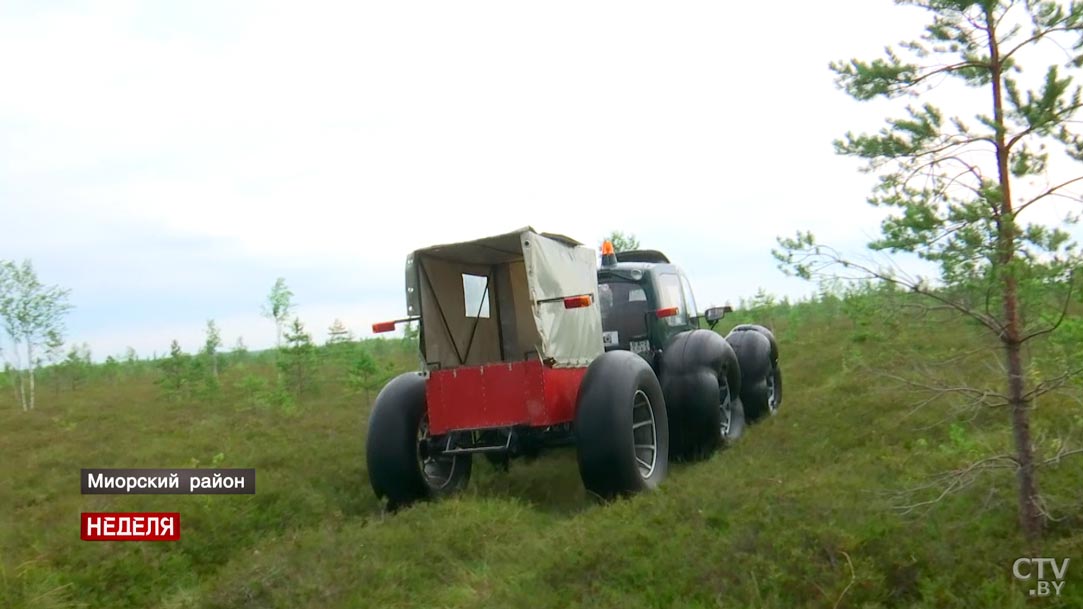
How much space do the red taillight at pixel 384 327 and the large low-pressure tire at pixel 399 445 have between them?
59 centimetres

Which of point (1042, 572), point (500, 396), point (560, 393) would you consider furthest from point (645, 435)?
point (1042, 572)

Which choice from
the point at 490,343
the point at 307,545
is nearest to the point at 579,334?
the point at 490,343

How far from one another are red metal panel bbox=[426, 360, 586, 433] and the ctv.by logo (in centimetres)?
372

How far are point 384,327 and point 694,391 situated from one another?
3.41 metres

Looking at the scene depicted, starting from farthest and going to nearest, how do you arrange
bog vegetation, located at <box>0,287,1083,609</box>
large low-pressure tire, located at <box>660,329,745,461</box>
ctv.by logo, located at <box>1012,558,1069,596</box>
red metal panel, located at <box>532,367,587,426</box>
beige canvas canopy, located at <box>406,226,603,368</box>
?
large low-pressure tire, located at <box>660,329,745,461</box> → beige canvas canopy, located at <box>406,226,603,368</box> → red metal panel, located at <box>532,367,587,426</box> → bog vegetation, located at <box>0,287,1083,609</box> → ctv.by logo, located at <box>1012,558,1069,596</box>

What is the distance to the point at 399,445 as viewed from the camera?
7.95 m

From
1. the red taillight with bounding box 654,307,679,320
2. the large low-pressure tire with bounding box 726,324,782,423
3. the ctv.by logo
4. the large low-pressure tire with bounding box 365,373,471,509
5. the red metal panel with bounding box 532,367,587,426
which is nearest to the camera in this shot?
the ctv.by logo

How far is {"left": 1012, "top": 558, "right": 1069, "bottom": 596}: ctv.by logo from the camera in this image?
4414mm

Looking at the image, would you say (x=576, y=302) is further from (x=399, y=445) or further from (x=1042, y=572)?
(x=1042, y=572)
